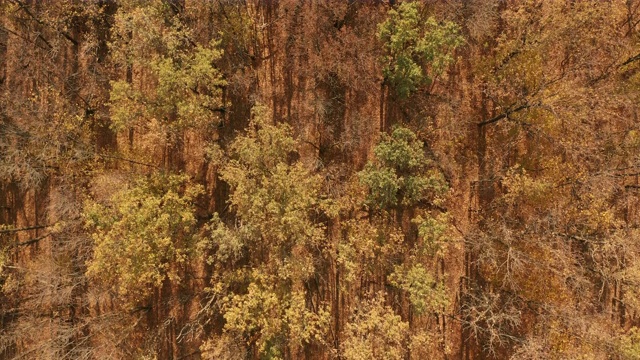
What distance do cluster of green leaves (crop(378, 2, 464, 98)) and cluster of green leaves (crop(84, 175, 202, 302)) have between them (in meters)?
8.14

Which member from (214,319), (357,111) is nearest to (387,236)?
(357,111)

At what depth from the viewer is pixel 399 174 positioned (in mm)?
15039

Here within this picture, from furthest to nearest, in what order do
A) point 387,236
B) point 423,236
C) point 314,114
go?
1. point 314,114
2. point 387,236
3. point 423,236

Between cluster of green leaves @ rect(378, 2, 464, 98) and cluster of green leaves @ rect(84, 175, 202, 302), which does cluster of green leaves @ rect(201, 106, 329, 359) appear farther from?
cluster of green leaves @ rect(378, 2, 464, 98)

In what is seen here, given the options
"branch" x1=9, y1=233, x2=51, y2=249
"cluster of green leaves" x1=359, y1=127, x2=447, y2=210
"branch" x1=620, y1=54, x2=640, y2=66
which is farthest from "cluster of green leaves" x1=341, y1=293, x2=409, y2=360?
"branch" x1=620, y1=54, x2=640, y2=66

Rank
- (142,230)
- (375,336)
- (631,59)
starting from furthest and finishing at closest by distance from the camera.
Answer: (631,59)
(375,336)
(142,230)

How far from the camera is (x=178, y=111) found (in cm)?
1409

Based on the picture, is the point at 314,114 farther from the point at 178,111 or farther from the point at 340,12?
the point at 178,111

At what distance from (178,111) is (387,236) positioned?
844cm

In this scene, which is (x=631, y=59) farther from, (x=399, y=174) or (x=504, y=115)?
(x=399, y=174)

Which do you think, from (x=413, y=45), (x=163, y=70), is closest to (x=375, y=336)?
(x=413, y=45)

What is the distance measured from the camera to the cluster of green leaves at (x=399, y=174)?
47.0 ft

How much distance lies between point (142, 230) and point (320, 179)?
5979 mm

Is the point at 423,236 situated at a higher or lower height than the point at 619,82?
lower
